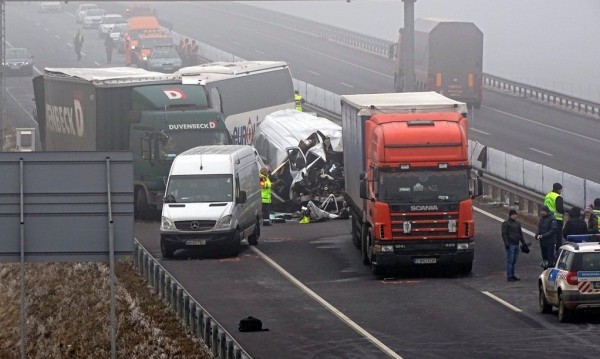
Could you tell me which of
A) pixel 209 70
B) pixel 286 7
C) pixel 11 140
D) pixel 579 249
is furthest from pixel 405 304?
pixel 286 7

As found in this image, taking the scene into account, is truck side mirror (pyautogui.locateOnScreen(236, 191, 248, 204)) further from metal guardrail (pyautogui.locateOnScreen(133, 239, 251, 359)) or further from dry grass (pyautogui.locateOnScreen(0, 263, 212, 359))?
dry grass (pyautogui.locateOnScreen(0, 263, 212, 359))

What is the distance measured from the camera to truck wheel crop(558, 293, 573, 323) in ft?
70.2

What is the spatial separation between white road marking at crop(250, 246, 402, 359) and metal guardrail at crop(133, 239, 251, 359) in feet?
7.62

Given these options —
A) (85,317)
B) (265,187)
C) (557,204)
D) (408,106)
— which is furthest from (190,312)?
(265,187)

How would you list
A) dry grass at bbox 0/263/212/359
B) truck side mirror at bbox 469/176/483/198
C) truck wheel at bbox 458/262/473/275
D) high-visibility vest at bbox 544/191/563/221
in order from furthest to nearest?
1. high-visibility vest at bbox 544/191/563/221
2. truck wheel at bbox 458/262/473/275
3. truck side mirror at bbox 469/176/483/198
4. dry grass at bbox 0/263/212/359

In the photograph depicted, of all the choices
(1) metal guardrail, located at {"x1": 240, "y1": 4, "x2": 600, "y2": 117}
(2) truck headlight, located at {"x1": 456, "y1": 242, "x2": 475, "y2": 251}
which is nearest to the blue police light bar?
(2) truck headlight, located at {"x1": 456, "y1": 242, "x2": 475, "y2": 251}

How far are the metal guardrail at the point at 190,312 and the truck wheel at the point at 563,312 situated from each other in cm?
549

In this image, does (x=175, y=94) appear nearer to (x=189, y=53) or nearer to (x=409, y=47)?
(x=409, y=47)

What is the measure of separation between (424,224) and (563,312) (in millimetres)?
5353

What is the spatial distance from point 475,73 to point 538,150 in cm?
1200

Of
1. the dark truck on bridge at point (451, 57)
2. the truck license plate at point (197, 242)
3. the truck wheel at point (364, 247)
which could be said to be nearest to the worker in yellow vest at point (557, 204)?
the truck wheel at point (364, 247)

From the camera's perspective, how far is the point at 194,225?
29.7 m

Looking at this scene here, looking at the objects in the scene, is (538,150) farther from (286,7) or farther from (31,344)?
(286,7)

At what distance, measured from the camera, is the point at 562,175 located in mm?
33594
